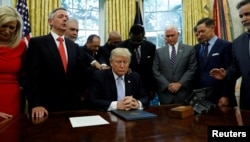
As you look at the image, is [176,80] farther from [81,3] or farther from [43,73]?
[81,3]

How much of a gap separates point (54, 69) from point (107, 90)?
54cm

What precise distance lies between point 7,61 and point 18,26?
0.34 m

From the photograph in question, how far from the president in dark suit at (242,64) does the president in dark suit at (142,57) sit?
1058mm

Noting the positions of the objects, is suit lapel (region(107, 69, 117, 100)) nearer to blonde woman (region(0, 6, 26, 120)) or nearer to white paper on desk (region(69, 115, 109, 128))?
white paper on desk (region(69, 115, 109, 128))

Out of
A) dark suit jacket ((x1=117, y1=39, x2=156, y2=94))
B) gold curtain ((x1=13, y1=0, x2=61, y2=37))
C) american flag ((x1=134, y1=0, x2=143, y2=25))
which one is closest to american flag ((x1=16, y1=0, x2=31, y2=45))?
gold curtain ((x1=13, y1=0, x2=61, y2=37))

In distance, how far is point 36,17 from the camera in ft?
15.4

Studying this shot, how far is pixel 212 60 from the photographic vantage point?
304 centimetres

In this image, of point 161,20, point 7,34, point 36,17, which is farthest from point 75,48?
point 161,20

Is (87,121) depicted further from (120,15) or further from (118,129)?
(120,15)

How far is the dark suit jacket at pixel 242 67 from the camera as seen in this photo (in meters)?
2.56

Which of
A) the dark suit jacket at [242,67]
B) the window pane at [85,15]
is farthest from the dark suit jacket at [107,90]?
the window pane at [85,15]

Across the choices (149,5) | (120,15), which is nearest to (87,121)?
(120,15)

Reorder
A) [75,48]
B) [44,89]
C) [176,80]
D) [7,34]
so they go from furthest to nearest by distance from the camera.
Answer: [176,80]
[75,48]
[44,89]
[7,34]

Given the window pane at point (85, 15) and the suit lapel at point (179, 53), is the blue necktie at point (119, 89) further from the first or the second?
the window pane at point (85, 15)
